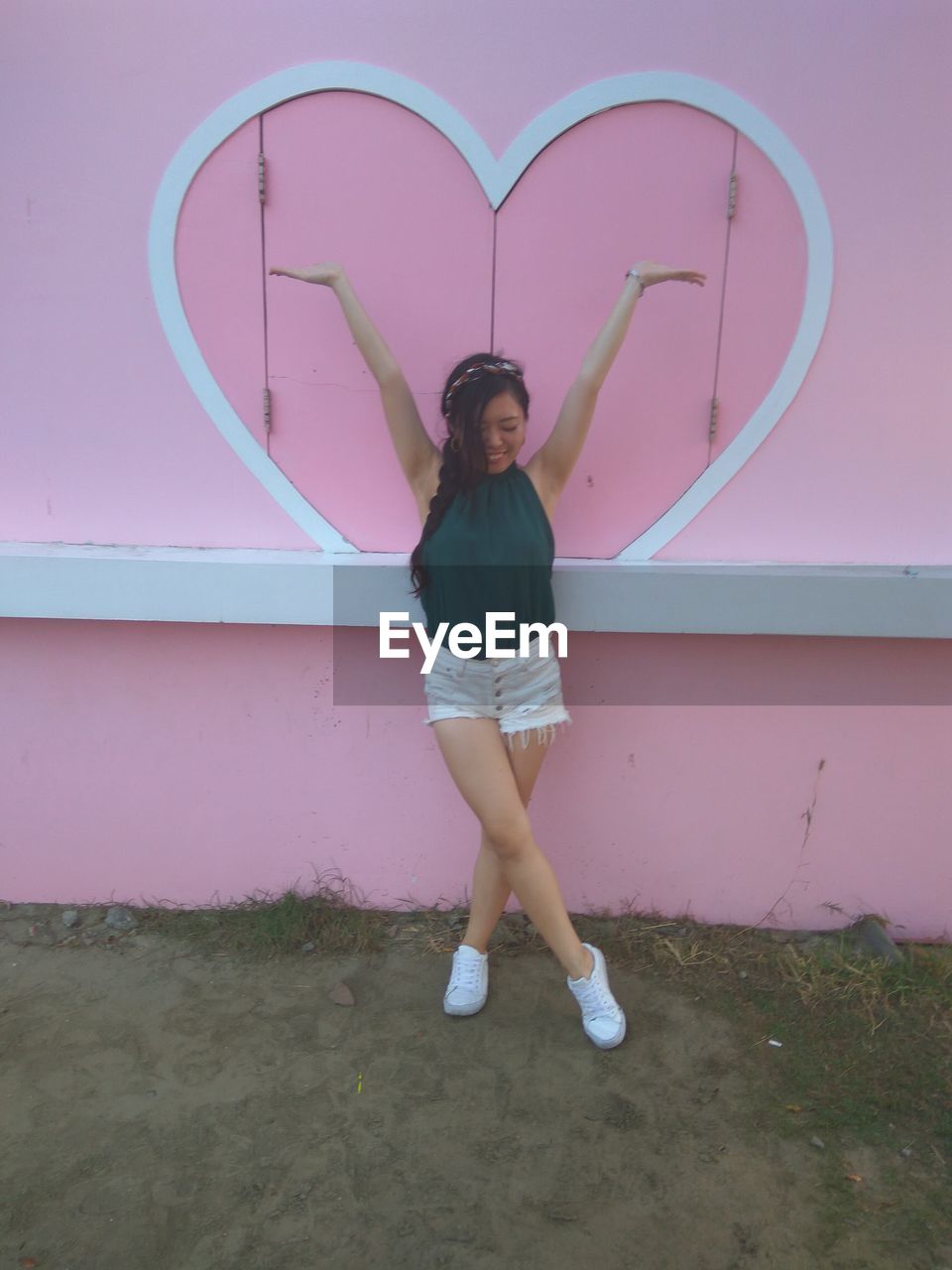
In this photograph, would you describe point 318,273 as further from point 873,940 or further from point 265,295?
point 873,940

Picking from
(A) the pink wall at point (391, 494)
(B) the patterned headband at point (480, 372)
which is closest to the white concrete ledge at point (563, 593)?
(A) the pink wall at point (391, 494)

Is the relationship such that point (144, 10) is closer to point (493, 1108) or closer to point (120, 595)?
point (120, 595)

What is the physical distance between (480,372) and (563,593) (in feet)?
2.23

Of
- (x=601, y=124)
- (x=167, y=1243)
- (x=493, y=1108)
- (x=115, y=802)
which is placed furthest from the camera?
(x=115, y=802)

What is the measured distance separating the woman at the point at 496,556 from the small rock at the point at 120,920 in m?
1.34

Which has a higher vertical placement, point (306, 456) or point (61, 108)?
point (61, 108)

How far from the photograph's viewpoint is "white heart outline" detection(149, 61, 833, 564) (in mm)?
2379

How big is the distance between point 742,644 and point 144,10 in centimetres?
251

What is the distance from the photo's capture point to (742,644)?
103 inches

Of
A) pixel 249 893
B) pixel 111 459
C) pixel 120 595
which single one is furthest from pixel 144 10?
pixel 249 893

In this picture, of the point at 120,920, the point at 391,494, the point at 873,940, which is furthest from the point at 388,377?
the point at 873,940

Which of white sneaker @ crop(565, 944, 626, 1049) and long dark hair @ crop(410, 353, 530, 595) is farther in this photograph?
white sneaker @ crop(565, 944, 626, 1049)

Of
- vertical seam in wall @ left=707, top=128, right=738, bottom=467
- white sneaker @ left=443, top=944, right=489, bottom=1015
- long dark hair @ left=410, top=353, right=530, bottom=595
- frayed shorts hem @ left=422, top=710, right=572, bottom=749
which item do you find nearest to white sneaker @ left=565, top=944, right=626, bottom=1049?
white sneaker @ left=443, top=944, right=489, bottom=1015
